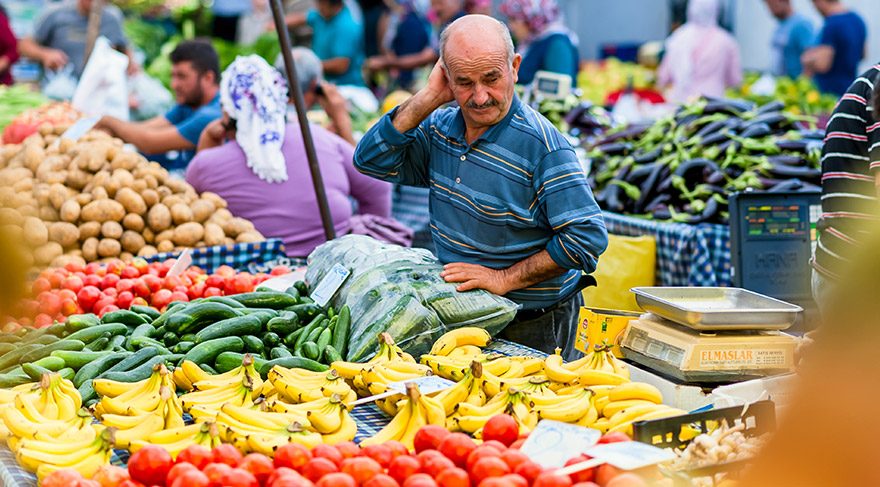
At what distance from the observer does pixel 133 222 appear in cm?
521

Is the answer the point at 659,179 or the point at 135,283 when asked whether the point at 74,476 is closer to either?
the point at 135,283

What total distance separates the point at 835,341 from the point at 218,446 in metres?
1.57

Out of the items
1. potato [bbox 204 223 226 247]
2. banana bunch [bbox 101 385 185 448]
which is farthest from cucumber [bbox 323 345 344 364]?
potato [bbox 204 223 226 247]

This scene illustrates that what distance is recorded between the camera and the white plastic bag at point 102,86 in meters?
7.95

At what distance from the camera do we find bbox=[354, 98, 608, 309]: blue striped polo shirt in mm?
3461

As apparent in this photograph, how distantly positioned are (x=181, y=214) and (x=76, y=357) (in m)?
2.03

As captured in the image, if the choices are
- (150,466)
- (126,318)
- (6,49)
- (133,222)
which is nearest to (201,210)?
(133,222)

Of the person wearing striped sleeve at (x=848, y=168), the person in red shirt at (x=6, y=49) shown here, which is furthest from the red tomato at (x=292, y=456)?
the person in red shirt at (x=6, y=49)

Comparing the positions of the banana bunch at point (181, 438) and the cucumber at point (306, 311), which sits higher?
the banana bunch at point (181, 438)

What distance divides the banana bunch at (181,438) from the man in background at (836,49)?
8.54 metres

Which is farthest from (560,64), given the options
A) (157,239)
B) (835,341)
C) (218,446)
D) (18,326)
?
(835,341)

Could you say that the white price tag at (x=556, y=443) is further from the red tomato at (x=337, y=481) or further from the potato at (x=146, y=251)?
the potato at (x=146, y=251)

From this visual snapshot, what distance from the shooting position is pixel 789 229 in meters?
5.40

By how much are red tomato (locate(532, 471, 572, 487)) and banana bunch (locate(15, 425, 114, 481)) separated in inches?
40.1
